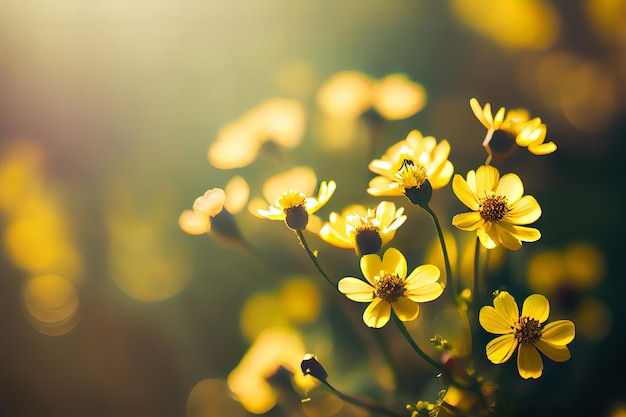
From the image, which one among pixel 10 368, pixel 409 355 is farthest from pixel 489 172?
pixel 10 368

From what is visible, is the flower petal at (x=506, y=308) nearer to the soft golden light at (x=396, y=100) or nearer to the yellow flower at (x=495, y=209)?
the yellow flower at (x=495, y=209)

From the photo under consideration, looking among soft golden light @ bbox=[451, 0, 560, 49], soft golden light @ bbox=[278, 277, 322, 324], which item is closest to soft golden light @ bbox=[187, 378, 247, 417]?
soft golden light @ bbox=[278, 277, 322, 324]

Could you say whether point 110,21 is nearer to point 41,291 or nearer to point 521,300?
point 41,291

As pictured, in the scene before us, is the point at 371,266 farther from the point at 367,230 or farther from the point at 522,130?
the point at 522,130

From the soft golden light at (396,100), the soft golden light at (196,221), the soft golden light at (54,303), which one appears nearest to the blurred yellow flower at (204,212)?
the soft golden light at (196,221)

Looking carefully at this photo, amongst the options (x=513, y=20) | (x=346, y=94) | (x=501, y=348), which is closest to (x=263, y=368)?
(x=501, y=348)

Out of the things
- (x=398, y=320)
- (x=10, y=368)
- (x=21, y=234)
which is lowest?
(x=398, y=320)
